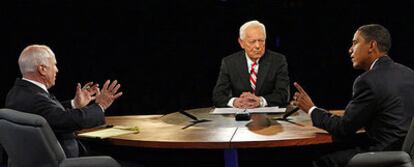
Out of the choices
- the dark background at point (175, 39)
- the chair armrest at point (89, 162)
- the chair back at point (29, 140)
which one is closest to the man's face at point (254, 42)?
the dark background at point (175, 39)

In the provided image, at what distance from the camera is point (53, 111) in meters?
3.37

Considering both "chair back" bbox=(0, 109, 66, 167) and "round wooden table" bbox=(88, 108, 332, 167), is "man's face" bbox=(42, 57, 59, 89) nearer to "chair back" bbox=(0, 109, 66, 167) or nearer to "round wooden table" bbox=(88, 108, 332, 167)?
"chair back" bbox=(0, 109, 66, 167)

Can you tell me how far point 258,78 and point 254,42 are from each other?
28cm

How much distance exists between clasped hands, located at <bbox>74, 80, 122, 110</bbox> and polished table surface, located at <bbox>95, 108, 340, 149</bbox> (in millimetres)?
236

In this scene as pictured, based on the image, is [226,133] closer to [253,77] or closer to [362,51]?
[362,51]

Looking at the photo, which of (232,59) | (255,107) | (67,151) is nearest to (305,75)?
(232,59)

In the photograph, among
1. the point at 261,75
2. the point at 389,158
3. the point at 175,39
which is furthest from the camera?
the point at 175,39

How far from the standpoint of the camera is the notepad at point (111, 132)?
11.7ft

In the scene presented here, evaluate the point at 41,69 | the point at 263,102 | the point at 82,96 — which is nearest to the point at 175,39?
the point at 263,102

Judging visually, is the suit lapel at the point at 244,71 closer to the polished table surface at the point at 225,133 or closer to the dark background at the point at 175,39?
the polished table surface at the point at 225,133

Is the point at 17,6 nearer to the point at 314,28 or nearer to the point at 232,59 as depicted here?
the point at 232,59

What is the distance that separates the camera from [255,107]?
438cm

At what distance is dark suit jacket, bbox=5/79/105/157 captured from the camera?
11.0 ft

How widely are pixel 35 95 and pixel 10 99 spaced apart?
164 millimetres
